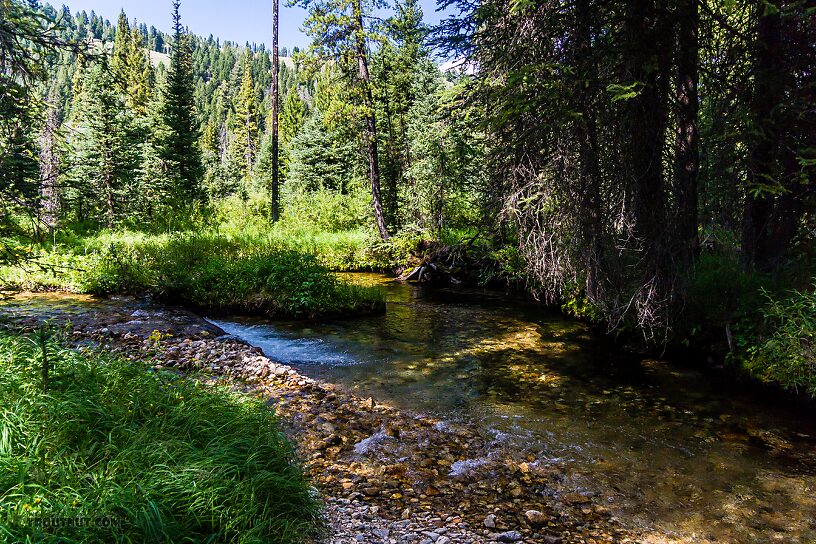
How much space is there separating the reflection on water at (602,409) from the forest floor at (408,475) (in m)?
0.41

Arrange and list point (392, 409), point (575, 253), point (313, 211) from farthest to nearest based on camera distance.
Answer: point (313, 211), point (575, 253), point (392, 409)

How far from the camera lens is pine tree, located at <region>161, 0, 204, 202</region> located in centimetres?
2477

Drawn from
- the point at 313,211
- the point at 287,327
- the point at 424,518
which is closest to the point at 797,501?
the point at 424,518

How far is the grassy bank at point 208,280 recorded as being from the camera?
37.4ft

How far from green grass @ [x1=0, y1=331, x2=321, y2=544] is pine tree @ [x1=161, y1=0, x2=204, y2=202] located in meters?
23.2

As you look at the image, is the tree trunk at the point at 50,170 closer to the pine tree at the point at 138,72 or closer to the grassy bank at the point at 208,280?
the grassy bank at the point at 208,280

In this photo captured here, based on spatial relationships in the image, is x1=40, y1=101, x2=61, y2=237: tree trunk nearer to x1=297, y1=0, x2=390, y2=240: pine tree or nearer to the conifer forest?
the conifer forest

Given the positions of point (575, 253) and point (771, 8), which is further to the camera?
point (575, 253)

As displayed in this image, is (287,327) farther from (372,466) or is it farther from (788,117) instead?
(788,117)

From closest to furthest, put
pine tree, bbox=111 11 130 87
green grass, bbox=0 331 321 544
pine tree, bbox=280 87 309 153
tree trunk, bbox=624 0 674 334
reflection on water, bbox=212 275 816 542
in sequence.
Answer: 1. green grass, bbox=0 331 321 544
2. reflection on water, bbox=212 275 816 542
3. tree trunk, bbox=624 0 674 334
4. pine tree, bbox=111 11 130 87
5. pine tree, bbox=280 87 309 153

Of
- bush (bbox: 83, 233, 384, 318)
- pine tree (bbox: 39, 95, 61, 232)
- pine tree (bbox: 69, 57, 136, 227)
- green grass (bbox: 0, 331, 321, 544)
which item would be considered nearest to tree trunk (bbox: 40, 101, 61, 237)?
pine tree (bbox: 39, 95, 61, 232)

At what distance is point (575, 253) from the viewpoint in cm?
714

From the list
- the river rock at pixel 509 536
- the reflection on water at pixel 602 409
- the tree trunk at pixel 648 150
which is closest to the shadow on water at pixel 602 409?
the reflection on water at pixel 602 409

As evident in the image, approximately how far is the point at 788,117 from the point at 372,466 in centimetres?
733
